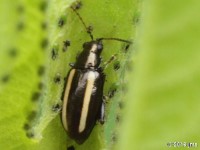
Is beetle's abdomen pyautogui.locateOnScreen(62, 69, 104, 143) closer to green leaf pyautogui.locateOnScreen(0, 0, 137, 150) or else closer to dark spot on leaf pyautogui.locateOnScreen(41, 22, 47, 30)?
green leaf pyautogui.locateOnScreen(0, 0, 137, 150)

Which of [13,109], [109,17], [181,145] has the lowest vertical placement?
[181,145]

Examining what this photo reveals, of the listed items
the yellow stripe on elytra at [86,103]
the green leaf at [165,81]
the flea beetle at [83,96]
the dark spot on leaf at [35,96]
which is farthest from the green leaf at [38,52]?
the yellow stripe on elytra at [86,103]

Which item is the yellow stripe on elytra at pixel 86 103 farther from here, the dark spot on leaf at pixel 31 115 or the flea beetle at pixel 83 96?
the dark spot on leaf at pixel 31 115

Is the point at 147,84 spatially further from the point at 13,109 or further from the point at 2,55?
the point at 13,109

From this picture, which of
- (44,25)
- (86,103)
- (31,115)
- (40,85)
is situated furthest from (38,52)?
(86,103)

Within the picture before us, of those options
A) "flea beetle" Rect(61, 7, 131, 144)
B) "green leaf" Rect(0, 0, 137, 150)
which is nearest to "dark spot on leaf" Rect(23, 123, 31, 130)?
"green leaf" Rect(0, 0, 137, 150)

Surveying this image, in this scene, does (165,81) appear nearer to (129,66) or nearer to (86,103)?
(129,66)

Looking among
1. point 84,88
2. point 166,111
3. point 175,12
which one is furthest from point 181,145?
point 84,88
